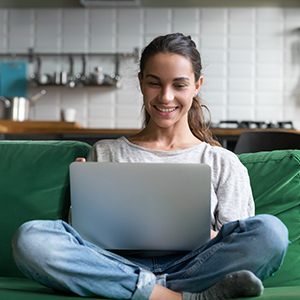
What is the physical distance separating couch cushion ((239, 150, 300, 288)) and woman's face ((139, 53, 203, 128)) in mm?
336

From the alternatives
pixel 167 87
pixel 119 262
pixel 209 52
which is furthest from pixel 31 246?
pixel 209 52

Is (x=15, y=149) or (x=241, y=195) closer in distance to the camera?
(x=241, y=195)

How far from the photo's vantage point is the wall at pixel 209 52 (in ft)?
Answer: 13.9

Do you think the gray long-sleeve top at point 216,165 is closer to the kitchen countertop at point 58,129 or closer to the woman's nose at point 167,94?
the woman's nose at point 167,94

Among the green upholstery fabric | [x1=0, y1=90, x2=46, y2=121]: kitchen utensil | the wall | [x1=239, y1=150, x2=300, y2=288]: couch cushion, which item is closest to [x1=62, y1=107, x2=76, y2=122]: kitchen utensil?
the wall

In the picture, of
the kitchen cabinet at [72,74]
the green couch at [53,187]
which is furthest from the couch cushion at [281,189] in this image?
the kitchen cabinet at [72,74]

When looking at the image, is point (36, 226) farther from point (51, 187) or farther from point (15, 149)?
point (15, 149)

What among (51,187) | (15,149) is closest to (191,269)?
(51,187)

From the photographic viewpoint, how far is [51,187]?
145cm

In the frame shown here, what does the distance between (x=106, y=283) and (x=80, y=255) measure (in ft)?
0.31

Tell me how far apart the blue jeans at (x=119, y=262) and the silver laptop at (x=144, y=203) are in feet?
0.19

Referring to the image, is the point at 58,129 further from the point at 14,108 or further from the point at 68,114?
the point at 14,108

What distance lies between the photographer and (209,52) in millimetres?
4242

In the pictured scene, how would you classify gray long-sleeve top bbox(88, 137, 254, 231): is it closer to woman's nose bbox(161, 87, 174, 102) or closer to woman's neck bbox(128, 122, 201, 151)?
woman's neck bbox(128, 122, 201, 151)
